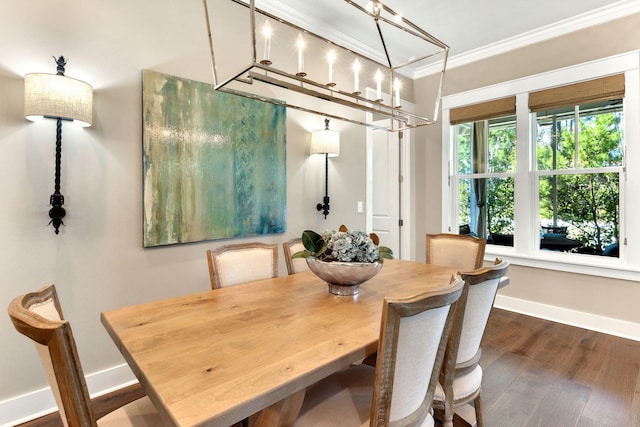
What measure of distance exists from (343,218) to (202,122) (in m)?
1.72

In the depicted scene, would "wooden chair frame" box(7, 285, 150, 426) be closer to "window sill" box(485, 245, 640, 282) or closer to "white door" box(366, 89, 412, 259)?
"white door" box(366, 89, 412, 259)

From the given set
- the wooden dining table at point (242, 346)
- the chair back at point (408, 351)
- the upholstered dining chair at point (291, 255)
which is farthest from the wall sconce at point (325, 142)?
the chair back at point (408, 351)


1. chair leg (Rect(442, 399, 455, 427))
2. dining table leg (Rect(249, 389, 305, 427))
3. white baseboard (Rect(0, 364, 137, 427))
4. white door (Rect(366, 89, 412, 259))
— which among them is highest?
white door (Rect(366, 89, 412, 259))

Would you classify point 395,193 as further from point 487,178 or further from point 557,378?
point 557,378

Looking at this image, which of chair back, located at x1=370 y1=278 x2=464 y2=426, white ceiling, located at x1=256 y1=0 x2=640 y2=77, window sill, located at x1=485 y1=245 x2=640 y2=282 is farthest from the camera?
window sill, located at x1=485 y1=245 x2=640 y2=282

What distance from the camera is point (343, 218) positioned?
3.52m

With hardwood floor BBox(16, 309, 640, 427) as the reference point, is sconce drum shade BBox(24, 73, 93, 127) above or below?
above

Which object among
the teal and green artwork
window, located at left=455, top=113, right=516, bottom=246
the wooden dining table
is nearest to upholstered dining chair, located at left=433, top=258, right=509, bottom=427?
the wooden dining table

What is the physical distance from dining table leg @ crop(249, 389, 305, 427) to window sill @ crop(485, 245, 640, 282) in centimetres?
341

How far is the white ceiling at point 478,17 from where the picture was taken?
9.49ft

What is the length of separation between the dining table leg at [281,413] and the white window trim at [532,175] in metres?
3.41

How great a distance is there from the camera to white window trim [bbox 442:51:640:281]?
292cm

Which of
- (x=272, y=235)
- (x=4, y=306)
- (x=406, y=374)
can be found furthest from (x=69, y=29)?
(x=406, y=374)

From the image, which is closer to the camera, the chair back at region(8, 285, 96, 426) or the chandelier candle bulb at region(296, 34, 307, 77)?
the chair back at region(8, 285, 96, 426)
